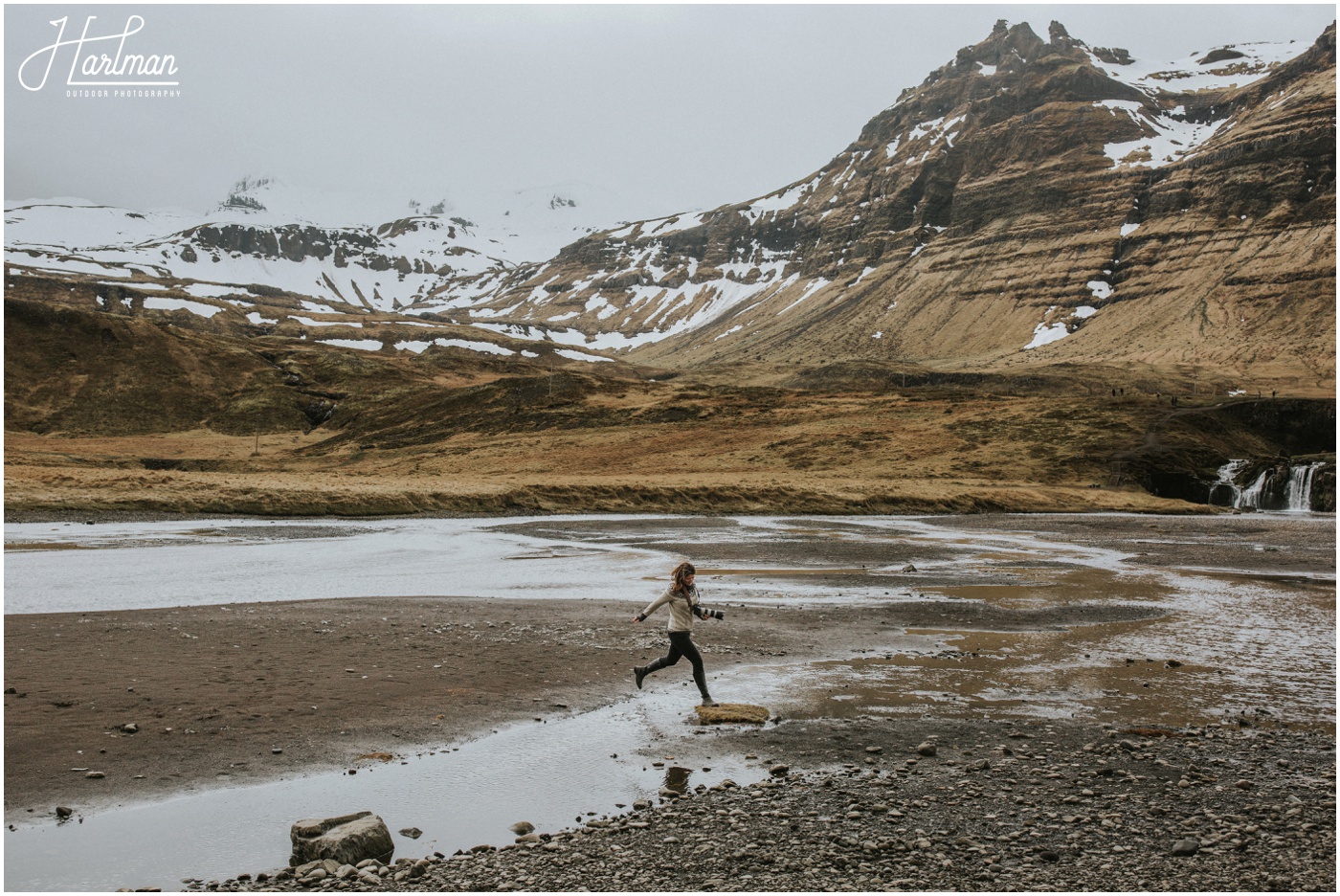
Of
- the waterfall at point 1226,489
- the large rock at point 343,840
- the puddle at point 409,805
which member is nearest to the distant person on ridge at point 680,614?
the puddle at point 409,805

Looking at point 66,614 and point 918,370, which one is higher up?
point 918,370

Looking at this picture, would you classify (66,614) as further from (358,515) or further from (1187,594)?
(358,515)

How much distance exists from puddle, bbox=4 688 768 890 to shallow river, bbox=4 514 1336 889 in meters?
0.03

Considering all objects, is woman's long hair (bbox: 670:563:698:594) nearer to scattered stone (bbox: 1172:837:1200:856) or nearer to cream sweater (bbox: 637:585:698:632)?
cream sweater (bbox: 637:585:698:632)

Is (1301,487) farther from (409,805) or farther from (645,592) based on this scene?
(409,805)

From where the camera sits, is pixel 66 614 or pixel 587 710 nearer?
pixel 587 710

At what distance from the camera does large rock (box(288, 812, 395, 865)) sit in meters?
7.42

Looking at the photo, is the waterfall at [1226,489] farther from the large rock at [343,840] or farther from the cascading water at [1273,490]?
the large rock at [343,840]

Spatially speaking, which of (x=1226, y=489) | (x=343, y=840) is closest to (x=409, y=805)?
(x=343, y=840)

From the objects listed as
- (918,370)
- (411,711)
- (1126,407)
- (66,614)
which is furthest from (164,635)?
(918,370)

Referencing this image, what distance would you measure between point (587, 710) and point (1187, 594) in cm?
1793

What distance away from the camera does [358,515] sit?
5281 centimetres

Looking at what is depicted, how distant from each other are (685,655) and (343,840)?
6.27 meters

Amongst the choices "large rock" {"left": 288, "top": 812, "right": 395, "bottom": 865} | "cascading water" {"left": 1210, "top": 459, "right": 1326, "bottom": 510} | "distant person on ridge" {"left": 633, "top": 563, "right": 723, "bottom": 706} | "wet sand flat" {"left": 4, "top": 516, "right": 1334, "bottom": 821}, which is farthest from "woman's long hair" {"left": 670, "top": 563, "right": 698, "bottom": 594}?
"cascading water" {"left": 1210, "top": 459, "right": 1326, "bottom": 510}
